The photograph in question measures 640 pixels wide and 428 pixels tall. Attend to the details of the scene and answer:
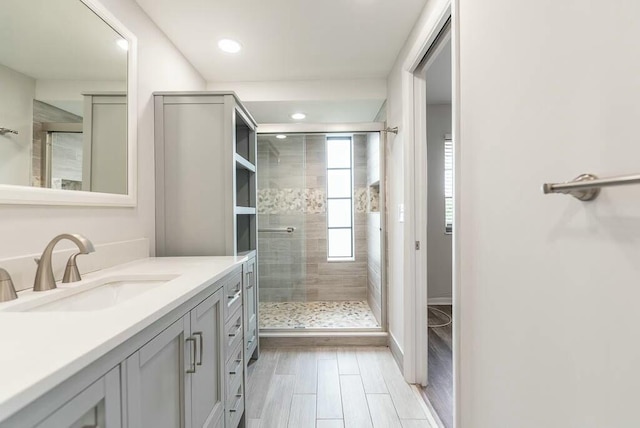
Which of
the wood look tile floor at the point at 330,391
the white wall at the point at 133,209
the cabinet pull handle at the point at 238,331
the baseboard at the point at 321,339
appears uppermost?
the white wall at the point at 133,209

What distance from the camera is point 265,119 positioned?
3498 mm

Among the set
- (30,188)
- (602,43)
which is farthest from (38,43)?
(602,43)

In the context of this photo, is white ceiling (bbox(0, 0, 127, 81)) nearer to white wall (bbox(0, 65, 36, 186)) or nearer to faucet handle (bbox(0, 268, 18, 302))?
white wall (bbox(0, 65, 36, 186))

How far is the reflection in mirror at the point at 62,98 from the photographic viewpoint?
1069 mm

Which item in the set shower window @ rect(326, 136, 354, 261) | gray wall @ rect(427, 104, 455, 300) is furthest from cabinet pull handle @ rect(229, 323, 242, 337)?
gray wall @ rect(427, 104, 455, 300)

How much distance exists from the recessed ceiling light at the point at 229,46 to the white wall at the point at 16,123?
4.36 feet

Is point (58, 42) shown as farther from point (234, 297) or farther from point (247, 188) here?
point (247, 188)

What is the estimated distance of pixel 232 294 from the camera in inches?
62.2

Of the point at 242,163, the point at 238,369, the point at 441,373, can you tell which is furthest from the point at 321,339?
the point at 242,163

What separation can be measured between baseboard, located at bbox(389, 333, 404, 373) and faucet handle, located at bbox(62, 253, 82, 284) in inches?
81.9

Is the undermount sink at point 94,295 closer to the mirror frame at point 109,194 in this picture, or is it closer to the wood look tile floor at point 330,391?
the mirror frame at point 109,194

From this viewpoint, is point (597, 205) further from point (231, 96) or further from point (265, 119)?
point (265, 119)

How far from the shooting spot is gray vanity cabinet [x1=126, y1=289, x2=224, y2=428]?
81 cm

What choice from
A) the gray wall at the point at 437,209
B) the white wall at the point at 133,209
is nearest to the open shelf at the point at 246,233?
the white wall at the point at 133,209
